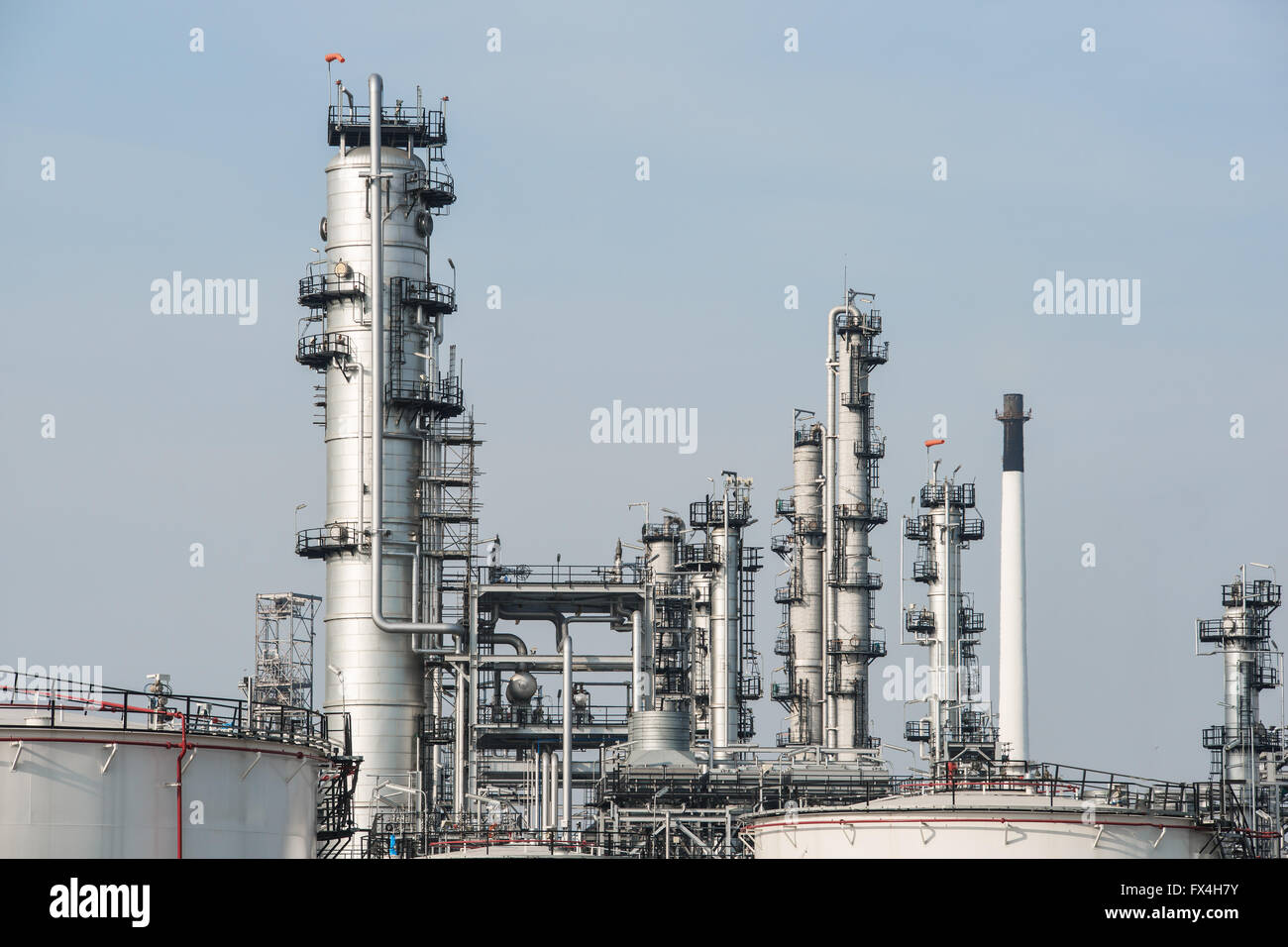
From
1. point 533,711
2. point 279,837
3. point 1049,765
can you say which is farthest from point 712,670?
point 279,837

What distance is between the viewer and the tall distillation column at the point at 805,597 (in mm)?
89250

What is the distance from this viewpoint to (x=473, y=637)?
218 ft

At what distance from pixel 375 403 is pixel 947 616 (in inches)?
1346

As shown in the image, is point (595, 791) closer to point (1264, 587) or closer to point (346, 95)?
point (346, 95)

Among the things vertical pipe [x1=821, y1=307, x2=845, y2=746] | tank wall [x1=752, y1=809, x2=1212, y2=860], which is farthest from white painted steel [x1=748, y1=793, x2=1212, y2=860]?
vertical pipe [x1=821, y1=307, x2=845, y2=746]

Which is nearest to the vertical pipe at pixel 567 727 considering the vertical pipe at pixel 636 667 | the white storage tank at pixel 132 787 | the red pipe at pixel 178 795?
the vertical pipe at pixel 636 667

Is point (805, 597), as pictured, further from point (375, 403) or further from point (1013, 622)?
point (375, 403)

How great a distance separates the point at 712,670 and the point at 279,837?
173ft

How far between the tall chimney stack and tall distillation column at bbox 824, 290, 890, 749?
5.92 meters

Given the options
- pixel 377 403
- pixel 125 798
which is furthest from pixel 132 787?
pixel 377 403

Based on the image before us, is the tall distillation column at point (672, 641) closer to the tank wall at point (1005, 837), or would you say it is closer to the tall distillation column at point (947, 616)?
the tall distillation column at point (947, 616)

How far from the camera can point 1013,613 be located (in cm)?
8894
